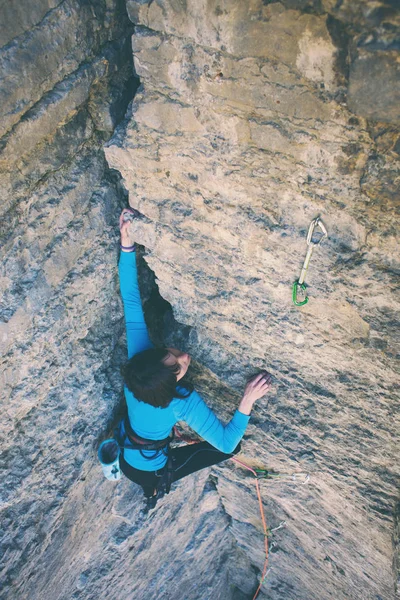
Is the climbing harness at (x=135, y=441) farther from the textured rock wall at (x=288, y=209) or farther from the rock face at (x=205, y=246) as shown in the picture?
the textured rock wall at (x=288, y=209)

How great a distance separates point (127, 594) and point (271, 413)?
238cm

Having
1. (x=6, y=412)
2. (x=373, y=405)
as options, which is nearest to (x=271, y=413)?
(x=373, y=405)

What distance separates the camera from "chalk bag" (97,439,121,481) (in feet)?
9.65


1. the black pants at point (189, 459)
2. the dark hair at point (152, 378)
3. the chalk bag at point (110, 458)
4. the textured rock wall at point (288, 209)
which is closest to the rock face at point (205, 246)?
the textured rock wall at point (288, 209)

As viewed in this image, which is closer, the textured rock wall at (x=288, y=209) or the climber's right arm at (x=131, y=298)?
the textured rock wall at (x=288, y=209)

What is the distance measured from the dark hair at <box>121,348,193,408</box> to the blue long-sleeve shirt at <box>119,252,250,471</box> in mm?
91

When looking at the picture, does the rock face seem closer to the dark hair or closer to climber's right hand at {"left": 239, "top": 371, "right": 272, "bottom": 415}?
climber's right hand at {"left": 239, "top": 371, "right": 272, "bottom": 415}

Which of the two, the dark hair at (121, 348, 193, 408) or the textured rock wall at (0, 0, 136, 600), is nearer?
the textured rock wall at (0, 0, 136, 600)

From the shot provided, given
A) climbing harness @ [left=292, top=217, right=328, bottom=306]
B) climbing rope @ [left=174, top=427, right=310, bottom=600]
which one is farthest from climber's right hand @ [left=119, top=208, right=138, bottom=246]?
climbing rope @ [left=174, top=427, right=310, bottom=600]

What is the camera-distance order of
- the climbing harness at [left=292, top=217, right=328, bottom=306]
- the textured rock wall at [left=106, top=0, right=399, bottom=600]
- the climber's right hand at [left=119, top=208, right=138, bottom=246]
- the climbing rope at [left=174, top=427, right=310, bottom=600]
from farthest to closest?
the climbing rope at [left=174, top=427, right=310, bottom=600], the climber's right hand at [left=119, top=208, right=138, bottom=246], the climbing harness at [left=292, top=217, right=328, bottom=306], the textured rock wall at [left=106, top=0, right=399, bottom=600]

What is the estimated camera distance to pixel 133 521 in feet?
11.9

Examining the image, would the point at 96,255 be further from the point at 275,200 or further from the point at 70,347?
the point at 275,200

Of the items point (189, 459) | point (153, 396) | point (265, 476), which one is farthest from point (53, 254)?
point (265, 476)

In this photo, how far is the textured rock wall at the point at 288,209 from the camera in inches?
60.9
